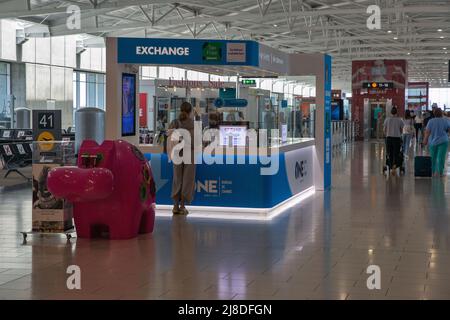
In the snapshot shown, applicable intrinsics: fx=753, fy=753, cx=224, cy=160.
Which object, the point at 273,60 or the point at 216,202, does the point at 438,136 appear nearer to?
the point at 273,60

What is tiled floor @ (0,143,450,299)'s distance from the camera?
5.52 metres

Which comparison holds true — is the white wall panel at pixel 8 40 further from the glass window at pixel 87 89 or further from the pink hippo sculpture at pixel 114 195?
the pink hippo sculpture at pixel 114 195

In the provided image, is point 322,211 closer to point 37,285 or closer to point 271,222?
point 271,222

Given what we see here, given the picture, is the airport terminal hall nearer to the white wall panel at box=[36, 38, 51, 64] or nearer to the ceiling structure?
the ceiling structure

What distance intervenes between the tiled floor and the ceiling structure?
1219 cm

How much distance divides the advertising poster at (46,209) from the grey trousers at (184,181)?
1.94m

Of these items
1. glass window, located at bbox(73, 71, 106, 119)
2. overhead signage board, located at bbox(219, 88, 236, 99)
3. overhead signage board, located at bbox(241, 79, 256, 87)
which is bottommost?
overhead signage board, located at bbox(219, 88, 236, 99)

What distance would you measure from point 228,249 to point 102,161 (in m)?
1.58

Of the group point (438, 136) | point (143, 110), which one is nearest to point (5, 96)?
point (143, 110)

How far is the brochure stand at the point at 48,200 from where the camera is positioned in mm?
7781

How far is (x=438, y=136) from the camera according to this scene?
588 inches

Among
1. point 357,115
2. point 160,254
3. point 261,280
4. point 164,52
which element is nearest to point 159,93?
point 164,52

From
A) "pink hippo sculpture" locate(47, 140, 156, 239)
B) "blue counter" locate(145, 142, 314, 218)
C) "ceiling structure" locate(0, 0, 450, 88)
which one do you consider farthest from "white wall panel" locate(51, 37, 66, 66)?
"pink hippo sculpture" locate(47, 140, 156, 239)

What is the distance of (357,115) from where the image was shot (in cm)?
3478
